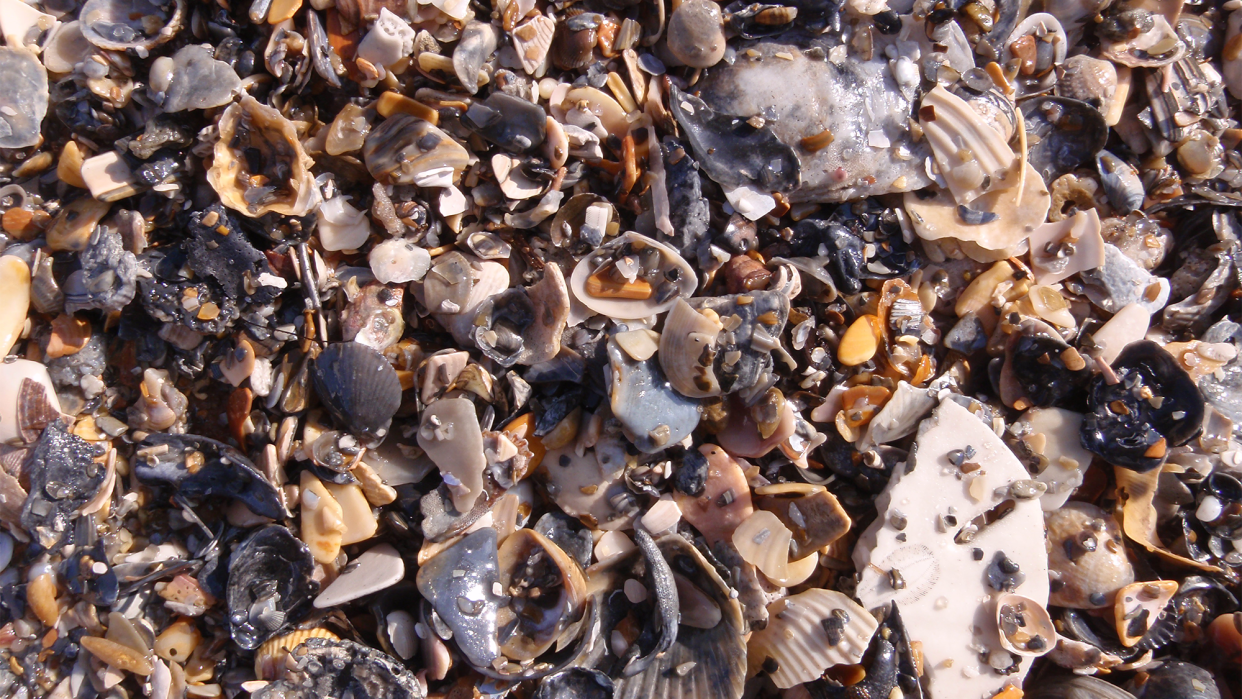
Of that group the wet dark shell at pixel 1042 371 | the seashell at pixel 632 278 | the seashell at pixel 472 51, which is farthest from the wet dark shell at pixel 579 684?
the seashell at pixel 472 51

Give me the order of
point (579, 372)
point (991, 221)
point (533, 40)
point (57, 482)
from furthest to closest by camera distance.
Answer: point (991, 221) < point (533, 40) < point (579, 372) < point (57, 482)

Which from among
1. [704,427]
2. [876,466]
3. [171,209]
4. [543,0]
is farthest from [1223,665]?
[171,209]

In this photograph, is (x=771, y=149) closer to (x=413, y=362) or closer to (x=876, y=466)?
(x=876, y=466)

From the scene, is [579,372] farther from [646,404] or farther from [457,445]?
[457,445]

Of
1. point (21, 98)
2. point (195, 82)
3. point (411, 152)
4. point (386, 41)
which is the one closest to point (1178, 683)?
point (411, 152)

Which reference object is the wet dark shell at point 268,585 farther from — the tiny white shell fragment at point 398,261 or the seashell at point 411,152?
the seashell at point 411,152
